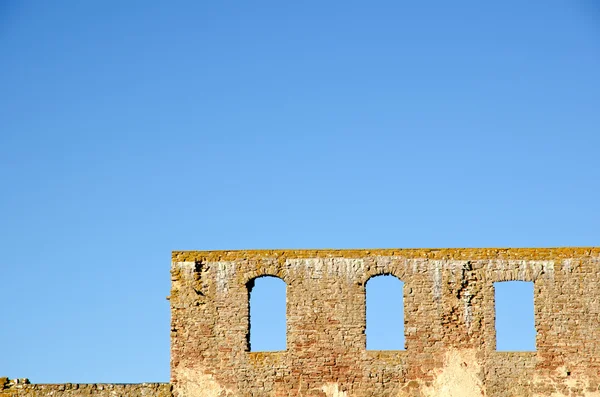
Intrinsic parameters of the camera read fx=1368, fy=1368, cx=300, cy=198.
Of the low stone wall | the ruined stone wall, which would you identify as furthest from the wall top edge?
the low stone wall

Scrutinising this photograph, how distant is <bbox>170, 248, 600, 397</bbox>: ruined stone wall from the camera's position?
3331 centimetres

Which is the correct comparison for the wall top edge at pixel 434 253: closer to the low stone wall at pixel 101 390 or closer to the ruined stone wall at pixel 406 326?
the ruined stone wall at pixel 406 326

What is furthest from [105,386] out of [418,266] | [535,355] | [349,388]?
[535,355]

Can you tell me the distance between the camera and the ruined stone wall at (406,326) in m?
33.3

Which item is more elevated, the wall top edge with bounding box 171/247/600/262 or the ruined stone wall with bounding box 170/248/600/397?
the wall top edge with bounding box 171/247/600/262

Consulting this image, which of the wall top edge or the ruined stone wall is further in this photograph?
the wall top edge

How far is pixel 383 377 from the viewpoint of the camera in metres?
33.3

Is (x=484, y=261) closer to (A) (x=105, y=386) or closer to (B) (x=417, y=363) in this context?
(B) (x=417, y=363)

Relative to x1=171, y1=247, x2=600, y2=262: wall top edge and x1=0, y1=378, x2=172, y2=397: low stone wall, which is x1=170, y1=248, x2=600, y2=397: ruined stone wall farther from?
x1=0, y1=378, x2=172, y2=397: low stone wall

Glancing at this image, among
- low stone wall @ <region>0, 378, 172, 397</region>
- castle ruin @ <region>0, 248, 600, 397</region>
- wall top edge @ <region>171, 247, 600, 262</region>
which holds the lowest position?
low stone wall @ <region>0, 378, 172, 397</region>

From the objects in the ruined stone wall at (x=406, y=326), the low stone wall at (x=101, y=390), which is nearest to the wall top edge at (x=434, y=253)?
the ruined stone wall at (x=406, y=326)

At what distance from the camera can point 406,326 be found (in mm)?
33625

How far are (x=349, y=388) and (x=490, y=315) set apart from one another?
390 centimetres

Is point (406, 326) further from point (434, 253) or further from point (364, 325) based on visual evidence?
point (434, 253)
